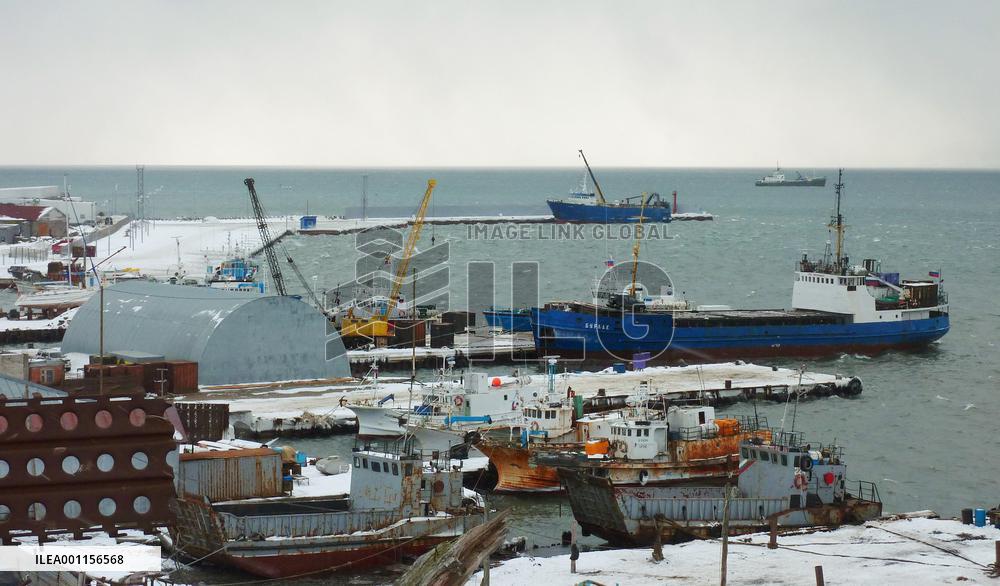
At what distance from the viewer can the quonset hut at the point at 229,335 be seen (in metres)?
56.1

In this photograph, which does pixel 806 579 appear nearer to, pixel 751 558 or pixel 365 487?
pixel 751 558

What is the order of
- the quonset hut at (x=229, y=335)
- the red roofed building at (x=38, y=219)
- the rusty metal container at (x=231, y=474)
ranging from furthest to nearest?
the red roofed building at (x=38, y=219), the quonset hut at (x=229, y=335), the rusty metal container at (x=231, y=474)

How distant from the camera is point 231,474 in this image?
35719mm

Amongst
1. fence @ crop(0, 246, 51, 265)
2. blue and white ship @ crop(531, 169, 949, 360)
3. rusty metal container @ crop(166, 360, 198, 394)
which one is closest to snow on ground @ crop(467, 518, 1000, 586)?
rusty metal container @ crop(166, 360, 198, 394)

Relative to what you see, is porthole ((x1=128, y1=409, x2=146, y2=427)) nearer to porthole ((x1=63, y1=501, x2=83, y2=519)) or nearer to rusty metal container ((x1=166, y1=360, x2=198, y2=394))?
porthole ((x1=63, y1=501, x2=83, y2=519))

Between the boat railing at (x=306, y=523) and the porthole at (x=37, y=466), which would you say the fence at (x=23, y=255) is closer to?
the boat railing at (x=306, y=523)

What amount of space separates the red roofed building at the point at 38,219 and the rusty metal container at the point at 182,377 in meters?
100

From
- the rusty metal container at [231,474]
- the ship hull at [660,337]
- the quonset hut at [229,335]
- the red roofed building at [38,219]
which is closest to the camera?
the rusty metal container at [231,474]

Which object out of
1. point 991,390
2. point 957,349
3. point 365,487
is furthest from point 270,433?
point 957,349

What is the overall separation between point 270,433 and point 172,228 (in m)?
127

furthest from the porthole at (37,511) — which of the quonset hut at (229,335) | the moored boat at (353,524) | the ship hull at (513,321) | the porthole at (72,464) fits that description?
the ship hull at (513,321)

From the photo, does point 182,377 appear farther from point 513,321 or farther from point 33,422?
point 33,422

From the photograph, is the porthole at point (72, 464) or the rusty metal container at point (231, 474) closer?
the porthole at point (72, 464)

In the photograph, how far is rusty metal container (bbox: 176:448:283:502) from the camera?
115ft
